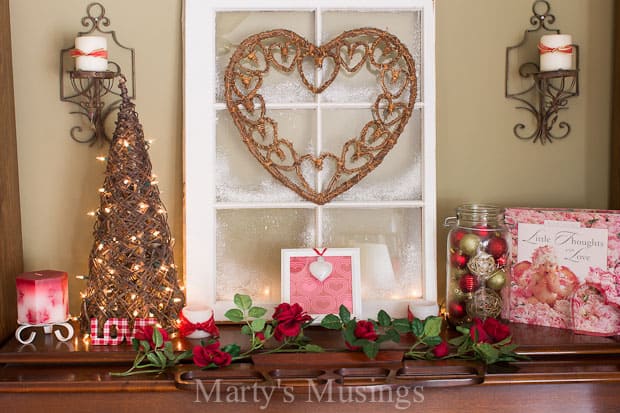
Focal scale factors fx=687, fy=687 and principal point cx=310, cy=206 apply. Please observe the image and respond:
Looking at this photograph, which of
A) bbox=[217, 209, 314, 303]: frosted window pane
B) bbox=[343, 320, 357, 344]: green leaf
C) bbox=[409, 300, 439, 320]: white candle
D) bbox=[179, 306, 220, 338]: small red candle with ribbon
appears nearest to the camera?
bbox=[343, 320, 357, 344]: green leaf

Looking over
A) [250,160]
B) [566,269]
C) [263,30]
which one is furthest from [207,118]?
[566,269]

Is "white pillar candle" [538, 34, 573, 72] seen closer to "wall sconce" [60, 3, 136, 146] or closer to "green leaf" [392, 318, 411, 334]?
"green leaf" [392, 318, 411, 334]

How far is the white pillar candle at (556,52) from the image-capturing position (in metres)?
1.90

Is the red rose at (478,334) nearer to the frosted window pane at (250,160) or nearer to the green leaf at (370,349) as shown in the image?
the green leaf at (370,349)

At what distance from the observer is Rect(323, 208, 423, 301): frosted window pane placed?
202 cm

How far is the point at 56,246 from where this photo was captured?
6.62ft

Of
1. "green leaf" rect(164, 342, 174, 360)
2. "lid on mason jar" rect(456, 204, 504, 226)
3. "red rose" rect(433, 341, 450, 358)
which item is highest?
"lid on mason jar" rect(456, 204, 504, 226)

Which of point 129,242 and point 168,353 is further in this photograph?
point 129,242

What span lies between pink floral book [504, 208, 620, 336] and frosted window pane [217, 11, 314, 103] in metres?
0.72

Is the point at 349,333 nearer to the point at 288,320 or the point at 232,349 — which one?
the point at 288,320

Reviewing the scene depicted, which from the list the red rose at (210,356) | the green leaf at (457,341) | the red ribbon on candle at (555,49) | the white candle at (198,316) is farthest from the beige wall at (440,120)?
the red rose at (210,356)

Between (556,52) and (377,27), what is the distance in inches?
19.8

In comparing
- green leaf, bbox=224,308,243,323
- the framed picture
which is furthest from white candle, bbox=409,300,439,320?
green leaf, bbox=224,308,243,323

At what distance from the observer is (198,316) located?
70.4 inches
